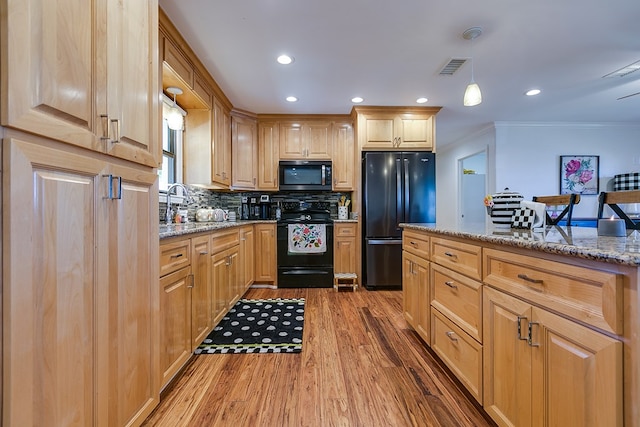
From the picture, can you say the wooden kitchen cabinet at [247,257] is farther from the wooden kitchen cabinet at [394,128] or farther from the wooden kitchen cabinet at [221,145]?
the wooden kitchen cabinet at [394,128]

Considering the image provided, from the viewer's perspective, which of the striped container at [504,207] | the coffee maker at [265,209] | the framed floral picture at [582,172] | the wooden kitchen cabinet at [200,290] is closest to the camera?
the striped container at [504,207]

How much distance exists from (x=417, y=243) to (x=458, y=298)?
599 mm

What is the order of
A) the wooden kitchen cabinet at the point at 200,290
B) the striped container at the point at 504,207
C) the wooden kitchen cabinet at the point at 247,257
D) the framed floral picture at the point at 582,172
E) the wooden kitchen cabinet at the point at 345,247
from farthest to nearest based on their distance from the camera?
1. the framed floral picture at the point at 582,172
2. the wooden kitchen cabinet at the point at 345,247
3. the wooden kitchen cabinet at the point at 247,257
4. the wooden kitchen cabinet at the point at 200,290
5. the striped container at the point at 504,207

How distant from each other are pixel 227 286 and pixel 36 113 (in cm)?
204

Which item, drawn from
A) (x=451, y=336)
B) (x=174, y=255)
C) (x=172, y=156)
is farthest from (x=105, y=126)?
(x=172, y=156)

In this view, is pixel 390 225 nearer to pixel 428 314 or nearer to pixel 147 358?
pixel 428 314

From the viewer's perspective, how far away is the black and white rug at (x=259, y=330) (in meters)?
2.01

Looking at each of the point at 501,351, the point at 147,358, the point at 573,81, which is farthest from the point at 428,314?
the point at 573,81

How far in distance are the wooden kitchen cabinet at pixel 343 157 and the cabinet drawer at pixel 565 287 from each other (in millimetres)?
2895

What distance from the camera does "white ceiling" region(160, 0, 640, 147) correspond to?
1925mm

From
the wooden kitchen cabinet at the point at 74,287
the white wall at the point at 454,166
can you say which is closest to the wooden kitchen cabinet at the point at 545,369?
the wooden kitchen cabinet at the point at 74,287

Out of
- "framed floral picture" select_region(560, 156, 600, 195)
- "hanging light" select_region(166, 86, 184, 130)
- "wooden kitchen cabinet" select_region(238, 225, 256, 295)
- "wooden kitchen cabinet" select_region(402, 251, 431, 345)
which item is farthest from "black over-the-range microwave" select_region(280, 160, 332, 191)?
"framed floral picture" select_region(560, 156, 600, 195)

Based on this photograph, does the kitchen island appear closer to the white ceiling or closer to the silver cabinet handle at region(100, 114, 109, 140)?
the silver cabinet handle at region(100, 114, 109, 140)

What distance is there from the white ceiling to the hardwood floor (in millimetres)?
2386
